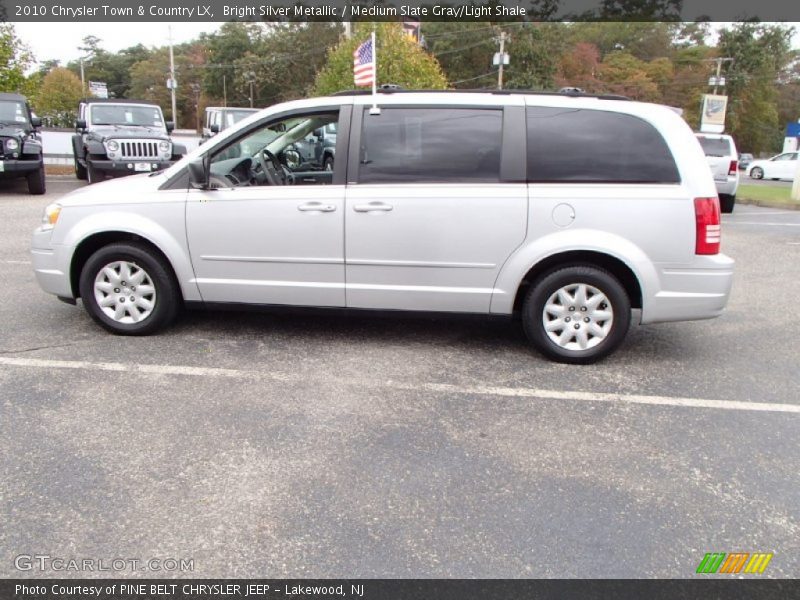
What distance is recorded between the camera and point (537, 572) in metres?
2.47

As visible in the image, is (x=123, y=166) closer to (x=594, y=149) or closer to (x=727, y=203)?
(x=594, y=149)

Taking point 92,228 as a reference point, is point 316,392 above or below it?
below

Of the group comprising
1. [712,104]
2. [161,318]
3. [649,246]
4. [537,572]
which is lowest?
[537,572]

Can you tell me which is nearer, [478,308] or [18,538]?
[18,538]

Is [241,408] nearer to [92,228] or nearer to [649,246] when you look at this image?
[92,228]

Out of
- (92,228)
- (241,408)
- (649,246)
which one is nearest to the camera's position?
(241,408)

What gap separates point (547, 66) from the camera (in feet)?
181

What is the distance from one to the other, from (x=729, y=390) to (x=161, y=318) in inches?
164

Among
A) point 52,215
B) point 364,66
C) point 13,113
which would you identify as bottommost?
point 52,215

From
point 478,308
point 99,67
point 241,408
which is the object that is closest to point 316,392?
point 241,408

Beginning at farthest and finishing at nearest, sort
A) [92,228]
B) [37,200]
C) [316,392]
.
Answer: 1. [37,200]
2. [92,228]
3. [316,392]

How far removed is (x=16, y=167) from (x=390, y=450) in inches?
516

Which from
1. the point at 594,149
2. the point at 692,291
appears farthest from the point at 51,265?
the point at 692,291

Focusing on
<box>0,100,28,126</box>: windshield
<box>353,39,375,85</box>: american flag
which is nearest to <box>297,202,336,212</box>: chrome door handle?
<box>353,39,375,85</box>: american flag
